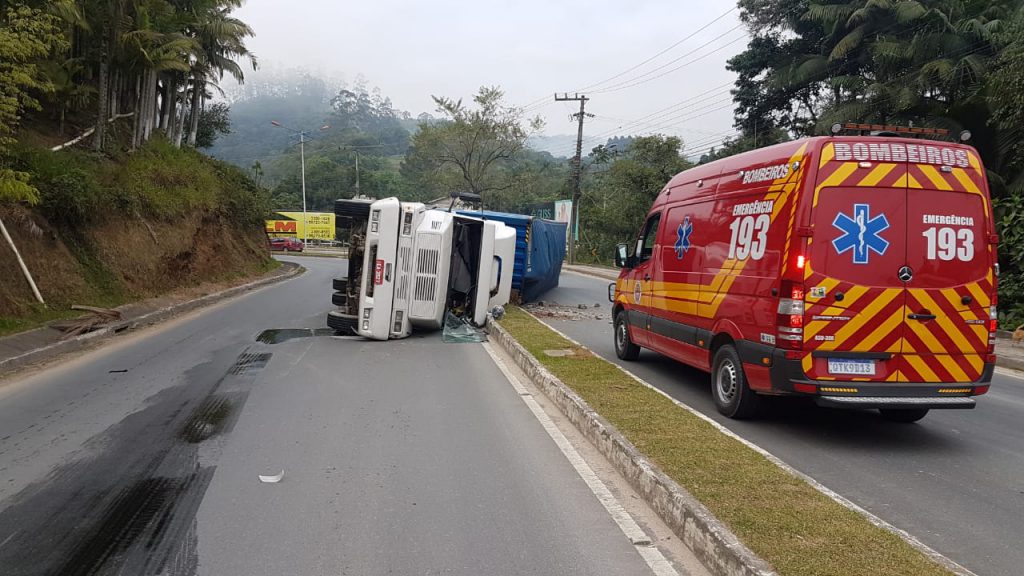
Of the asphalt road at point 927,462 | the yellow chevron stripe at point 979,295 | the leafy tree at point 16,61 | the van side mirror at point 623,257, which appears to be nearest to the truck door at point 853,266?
the yellow chevron stripe at point 979,295

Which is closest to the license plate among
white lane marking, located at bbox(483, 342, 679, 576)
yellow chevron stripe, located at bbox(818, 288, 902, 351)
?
yellow chevron stripe, located at bbox(818, 288, 902, 351)

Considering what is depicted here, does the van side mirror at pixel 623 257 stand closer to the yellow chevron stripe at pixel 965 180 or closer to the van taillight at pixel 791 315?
the van taillight at pixel 791 315

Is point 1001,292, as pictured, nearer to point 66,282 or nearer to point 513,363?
point 513,363

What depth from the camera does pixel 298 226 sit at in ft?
190

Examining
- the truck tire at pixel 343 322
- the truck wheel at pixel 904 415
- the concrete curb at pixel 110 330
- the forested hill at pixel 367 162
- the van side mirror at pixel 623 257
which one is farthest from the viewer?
the forested hill at pixel 367 162

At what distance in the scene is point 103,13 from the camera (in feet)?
55.8

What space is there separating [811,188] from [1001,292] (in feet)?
40.9

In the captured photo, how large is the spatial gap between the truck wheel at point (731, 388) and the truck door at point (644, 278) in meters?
1.99

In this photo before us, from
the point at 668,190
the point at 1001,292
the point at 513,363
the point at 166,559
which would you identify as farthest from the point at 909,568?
the point at 1001,292

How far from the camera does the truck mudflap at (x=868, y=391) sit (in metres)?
5.54

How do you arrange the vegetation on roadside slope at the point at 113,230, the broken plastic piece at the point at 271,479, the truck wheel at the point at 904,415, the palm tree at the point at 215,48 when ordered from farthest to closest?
the palm tree at the point at 215,48 < the vegetation on roadside slope at the point at 113,230 < the truck wheel at the point at 904,415 < the broken plastic piece at the point at 271,479

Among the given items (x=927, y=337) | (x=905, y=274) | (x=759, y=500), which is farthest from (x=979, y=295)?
(x=759, y=500)

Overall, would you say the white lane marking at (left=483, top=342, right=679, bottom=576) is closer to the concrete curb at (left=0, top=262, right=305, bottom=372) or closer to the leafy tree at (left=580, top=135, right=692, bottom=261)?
the concrete curb at (left=0, top=262, right=305, bottom=372)

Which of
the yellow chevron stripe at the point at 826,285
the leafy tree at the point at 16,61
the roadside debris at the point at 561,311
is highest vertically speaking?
the leafy tree at the point at 16,61
